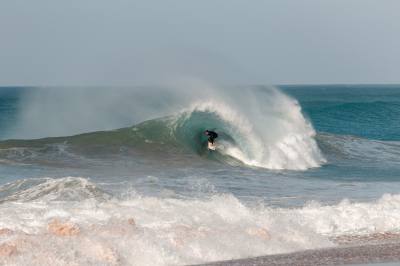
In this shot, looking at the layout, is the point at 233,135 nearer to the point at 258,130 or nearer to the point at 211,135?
the point at 258,130

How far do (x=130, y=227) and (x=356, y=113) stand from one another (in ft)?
154

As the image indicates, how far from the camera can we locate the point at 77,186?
12719 millimetres

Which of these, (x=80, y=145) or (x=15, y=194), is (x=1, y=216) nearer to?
(x=15, y=194)

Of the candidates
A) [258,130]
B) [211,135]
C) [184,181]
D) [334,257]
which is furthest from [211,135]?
[334,257]

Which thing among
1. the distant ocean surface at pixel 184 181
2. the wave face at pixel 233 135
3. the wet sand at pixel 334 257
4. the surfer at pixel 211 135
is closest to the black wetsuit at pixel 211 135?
the surfer at pixel 211 135

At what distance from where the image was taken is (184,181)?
15.7 meters

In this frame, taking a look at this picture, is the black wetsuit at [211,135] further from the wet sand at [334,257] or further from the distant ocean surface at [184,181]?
the wet sand at [334,257]

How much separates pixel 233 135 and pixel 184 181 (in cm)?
855

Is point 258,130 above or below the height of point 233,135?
above

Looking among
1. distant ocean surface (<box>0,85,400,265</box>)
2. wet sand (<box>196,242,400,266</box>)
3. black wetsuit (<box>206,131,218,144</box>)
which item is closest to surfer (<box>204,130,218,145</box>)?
black wetsuit (<box>206,131,218,144</box>)

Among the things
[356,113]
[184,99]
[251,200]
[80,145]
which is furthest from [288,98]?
[356,113]

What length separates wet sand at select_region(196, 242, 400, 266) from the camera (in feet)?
25.9

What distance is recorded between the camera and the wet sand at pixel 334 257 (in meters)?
7.90

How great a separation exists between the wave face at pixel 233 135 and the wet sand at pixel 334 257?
1191 cm
